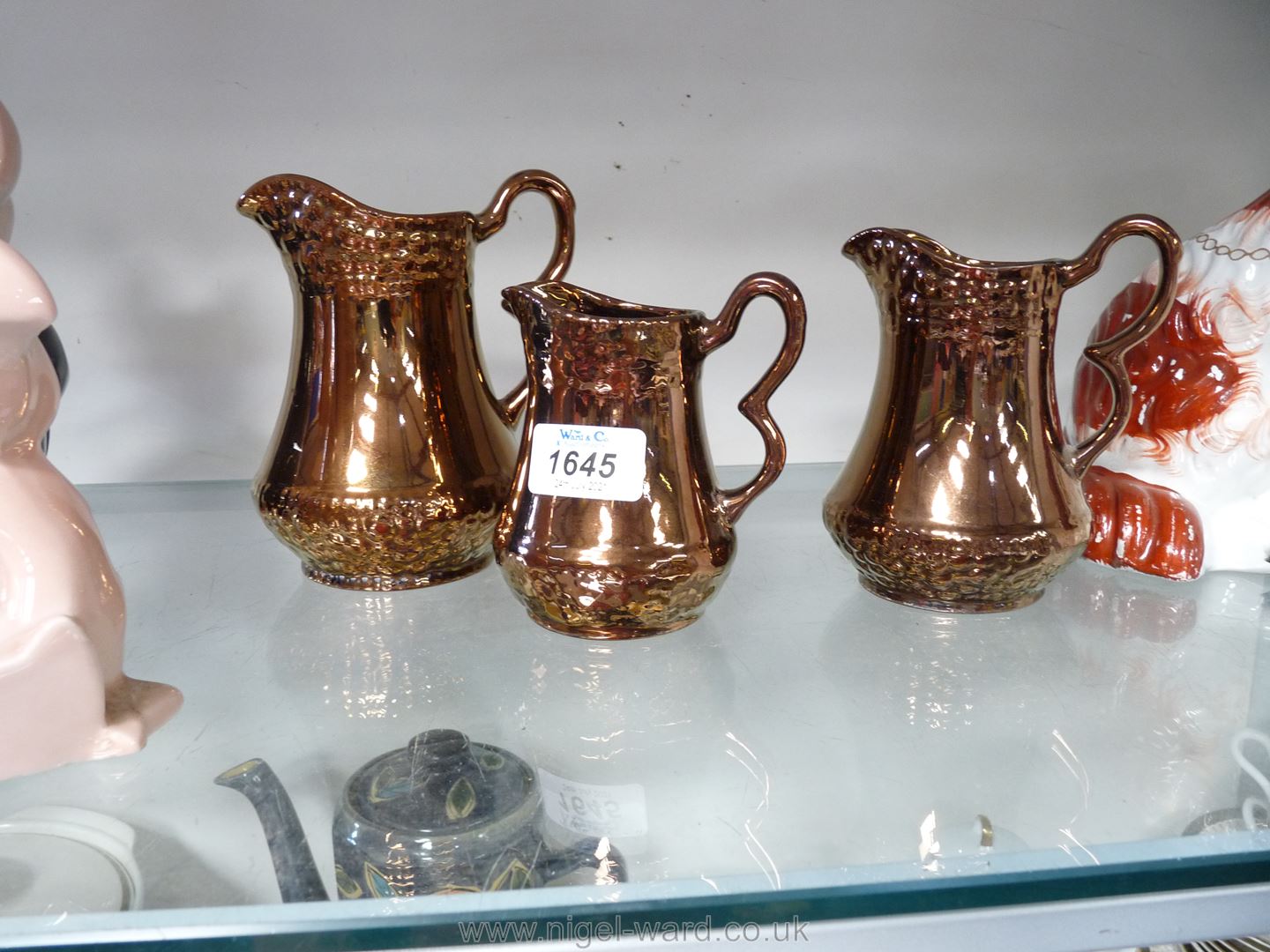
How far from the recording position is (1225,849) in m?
0.43

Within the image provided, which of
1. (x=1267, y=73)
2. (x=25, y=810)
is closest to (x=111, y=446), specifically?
(x=25, y=810)

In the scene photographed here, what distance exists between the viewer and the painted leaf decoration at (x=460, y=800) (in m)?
0.46

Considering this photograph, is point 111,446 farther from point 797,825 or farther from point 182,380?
point 797,825

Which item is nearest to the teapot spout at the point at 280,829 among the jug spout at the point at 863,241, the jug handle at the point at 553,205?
the jug handle at the point at 553,205

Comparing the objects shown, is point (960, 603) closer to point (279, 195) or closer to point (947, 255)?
point (947, 255)

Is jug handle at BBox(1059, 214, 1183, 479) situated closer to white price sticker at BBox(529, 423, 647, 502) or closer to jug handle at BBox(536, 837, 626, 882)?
white price sticker at BBox(529, 423, 647, 502)

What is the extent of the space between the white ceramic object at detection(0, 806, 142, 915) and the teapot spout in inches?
1.9

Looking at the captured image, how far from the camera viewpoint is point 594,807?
0.47 metres

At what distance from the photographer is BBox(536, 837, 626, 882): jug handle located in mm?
417

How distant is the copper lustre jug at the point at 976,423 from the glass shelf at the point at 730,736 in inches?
2.4

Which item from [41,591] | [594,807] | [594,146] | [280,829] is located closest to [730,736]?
[594,807]

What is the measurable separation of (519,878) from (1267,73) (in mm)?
867

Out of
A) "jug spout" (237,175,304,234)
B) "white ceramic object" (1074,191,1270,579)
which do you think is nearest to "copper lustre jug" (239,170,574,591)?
"jug spout" (237,175,304,234)

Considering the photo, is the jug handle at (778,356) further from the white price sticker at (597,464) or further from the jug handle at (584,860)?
the jug handle at (584,860)
